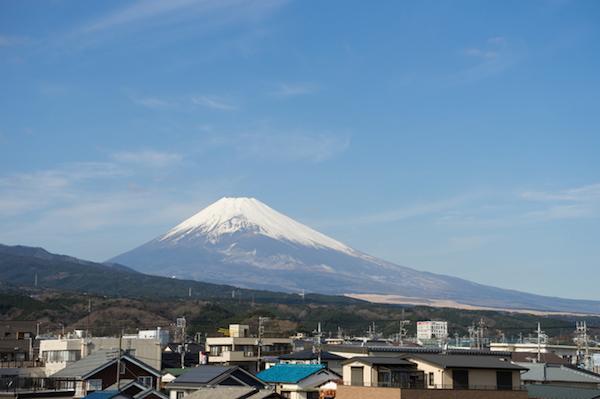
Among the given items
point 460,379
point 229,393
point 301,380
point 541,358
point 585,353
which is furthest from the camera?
point 585,353

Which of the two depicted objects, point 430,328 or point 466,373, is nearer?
point 466,373

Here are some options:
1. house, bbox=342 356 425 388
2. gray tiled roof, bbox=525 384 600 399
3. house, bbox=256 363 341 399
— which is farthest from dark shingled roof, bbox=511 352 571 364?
house, bbox=342 356 425 388

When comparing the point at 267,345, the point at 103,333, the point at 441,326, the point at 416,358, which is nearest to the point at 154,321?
the point at 103,333

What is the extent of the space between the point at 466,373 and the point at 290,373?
13446 millimetres

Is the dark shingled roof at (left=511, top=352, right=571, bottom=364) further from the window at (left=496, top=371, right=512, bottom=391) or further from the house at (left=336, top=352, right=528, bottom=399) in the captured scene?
the house at (left=336, top=352, right=528, bottom=399)

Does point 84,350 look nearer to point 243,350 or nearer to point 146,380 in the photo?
point 146,380

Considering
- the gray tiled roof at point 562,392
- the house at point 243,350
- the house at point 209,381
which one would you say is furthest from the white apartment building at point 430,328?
the house at point 209,381

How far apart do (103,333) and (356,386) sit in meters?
107

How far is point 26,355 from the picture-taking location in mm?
58906

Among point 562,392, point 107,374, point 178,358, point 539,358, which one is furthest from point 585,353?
point 107,374

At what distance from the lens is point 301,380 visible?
4178 centimetres

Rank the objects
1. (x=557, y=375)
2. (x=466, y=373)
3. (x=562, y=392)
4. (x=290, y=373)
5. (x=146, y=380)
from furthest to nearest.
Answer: (x=557, y=375), (x=290, y=373), (x=146, y=380), (x=562, y=392), (x=466, y=373)

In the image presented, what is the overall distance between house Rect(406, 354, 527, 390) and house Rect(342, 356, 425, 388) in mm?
531

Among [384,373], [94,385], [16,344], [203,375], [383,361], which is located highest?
[383,361]
